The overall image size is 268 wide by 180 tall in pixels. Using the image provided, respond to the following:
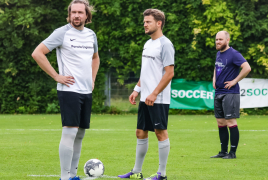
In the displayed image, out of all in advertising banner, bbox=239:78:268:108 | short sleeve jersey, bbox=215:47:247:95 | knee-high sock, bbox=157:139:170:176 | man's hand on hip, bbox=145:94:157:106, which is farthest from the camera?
advertising banner, bbox=239:78:268:108

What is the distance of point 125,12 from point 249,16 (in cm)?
559

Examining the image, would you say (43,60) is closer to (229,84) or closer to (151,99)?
(151,99)

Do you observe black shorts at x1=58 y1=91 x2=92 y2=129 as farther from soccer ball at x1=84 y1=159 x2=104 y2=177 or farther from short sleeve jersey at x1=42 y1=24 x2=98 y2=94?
soccer ball at x1=84 y1=159 x2=104 y2=177

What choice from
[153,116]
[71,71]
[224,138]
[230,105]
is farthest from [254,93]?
[71,71]

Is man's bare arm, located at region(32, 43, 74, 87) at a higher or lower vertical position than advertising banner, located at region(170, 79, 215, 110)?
higher

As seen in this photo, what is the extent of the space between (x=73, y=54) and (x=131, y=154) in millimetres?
3097

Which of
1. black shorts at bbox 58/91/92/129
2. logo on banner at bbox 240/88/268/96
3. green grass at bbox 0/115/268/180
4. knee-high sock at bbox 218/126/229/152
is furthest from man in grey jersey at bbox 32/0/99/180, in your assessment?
logo on banner at bbox 240/88/268/96

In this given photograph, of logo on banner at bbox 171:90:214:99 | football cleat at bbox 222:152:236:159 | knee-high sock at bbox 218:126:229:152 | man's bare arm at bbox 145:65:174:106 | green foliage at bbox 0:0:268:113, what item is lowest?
football cleat at bbox 222:152:236:159

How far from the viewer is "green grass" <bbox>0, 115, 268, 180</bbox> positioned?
220 inches

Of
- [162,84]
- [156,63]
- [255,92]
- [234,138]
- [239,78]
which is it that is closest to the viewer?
[162,84]

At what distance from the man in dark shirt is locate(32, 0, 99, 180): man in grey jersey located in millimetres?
3036

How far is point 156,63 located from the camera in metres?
4.93

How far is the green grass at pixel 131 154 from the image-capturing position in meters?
5.60

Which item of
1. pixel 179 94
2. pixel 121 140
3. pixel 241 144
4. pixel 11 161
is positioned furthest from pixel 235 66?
pixel 179 94
